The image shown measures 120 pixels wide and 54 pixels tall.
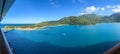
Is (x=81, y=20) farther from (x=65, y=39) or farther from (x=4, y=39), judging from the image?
(x=4, y=39)

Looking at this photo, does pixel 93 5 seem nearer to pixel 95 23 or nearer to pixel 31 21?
pixel 95 23

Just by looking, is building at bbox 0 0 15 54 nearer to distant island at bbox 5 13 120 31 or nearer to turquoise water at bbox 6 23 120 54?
distant island at bbox 5 13 120 31

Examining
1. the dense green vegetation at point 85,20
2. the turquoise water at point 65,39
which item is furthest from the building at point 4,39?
the turquoise water at point 65,39

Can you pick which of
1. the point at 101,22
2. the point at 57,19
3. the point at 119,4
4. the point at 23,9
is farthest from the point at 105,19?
the point at 23,9

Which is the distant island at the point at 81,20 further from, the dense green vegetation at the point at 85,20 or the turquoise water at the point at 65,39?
the turquoise water at the point at 65,39

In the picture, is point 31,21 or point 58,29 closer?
point 58,29

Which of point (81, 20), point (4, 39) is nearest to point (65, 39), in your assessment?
point (81, 20)

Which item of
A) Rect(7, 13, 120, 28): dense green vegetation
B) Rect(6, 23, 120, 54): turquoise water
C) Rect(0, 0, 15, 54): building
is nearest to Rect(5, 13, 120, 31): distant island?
Rect(7, 13, 120, 28): dense green vegetation

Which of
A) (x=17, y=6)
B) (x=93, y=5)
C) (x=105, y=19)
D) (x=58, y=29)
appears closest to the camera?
(x=105, y=19)
